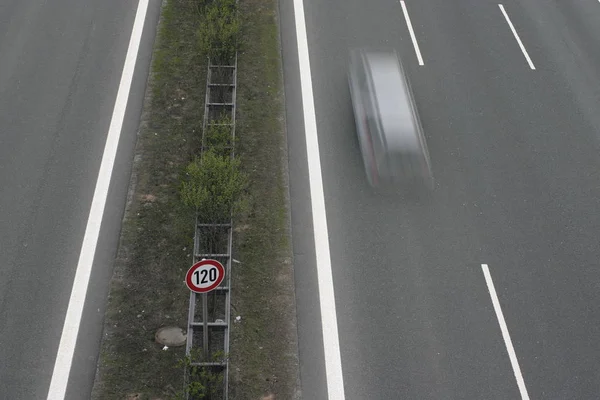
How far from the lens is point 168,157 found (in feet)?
55.2

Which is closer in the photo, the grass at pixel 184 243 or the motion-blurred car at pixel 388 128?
the grass at pixel 184 243

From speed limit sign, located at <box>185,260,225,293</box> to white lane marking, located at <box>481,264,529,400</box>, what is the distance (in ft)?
17.7

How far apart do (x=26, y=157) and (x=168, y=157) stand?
2.92 metres

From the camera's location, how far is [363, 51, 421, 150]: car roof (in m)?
16.9

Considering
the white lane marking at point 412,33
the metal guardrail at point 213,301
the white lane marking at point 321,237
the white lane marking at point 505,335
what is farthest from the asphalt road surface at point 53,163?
the white lane marking at point 505,335

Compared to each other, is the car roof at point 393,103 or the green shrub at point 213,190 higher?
the car roof at point 393,103

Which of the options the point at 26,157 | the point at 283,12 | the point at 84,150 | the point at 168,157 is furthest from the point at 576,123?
the point at 26,157

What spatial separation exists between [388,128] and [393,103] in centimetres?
79

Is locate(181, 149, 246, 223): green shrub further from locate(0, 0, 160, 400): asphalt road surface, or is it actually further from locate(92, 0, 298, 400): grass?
locate(0, 0, 160, 400): asphalt road surface

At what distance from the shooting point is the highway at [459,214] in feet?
44.5

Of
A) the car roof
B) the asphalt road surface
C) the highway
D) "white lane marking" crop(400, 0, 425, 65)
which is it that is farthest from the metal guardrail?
"white lane marking" crop(400, 0, 425, 65)

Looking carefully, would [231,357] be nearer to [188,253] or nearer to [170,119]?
[188,253]

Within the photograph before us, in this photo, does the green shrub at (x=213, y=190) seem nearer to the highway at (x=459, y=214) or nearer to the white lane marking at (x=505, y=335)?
the highway at (x=459, y=214)

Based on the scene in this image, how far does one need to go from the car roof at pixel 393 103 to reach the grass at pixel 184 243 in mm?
2271
